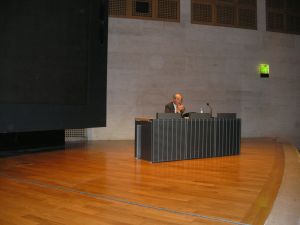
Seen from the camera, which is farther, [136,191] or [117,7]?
[117,7]

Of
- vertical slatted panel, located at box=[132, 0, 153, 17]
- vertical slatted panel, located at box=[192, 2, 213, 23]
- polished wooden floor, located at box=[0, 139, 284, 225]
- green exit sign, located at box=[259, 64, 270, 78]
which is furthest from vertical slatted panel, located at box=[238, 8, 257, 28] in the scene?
polished wooden floor, located at box=[0, 139, 284, 225]

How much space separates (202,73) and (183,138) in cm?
509

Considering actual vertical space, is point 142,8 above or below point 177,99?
above

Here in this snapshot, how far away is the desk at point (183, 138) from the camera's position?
5.20 metres

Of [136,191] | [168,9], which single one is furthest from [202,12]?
[136,191]

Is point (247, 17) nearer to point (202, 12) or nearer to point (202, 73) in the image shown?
point (202, 12)

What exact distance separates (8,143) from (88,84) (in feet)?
7.28

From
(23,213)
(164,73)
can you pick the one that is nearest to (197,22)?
(164,73)

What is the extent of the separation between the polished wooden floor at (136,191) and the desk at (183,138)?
0.73ft

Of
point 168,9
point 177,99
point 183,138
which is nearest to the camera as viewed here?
point 183,138

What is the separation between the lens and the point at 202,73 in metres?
10.1

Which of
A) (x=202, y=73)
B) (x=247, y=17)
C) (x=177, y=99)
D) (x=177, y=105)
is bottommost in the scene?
(x=177, y=105)

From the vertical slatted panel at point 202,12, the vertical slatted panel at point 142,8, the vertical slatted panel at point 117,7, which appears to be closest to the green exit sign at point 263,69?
the vertical slatted panel at point 202,12

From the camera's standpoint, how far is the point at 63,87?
6770 mm
